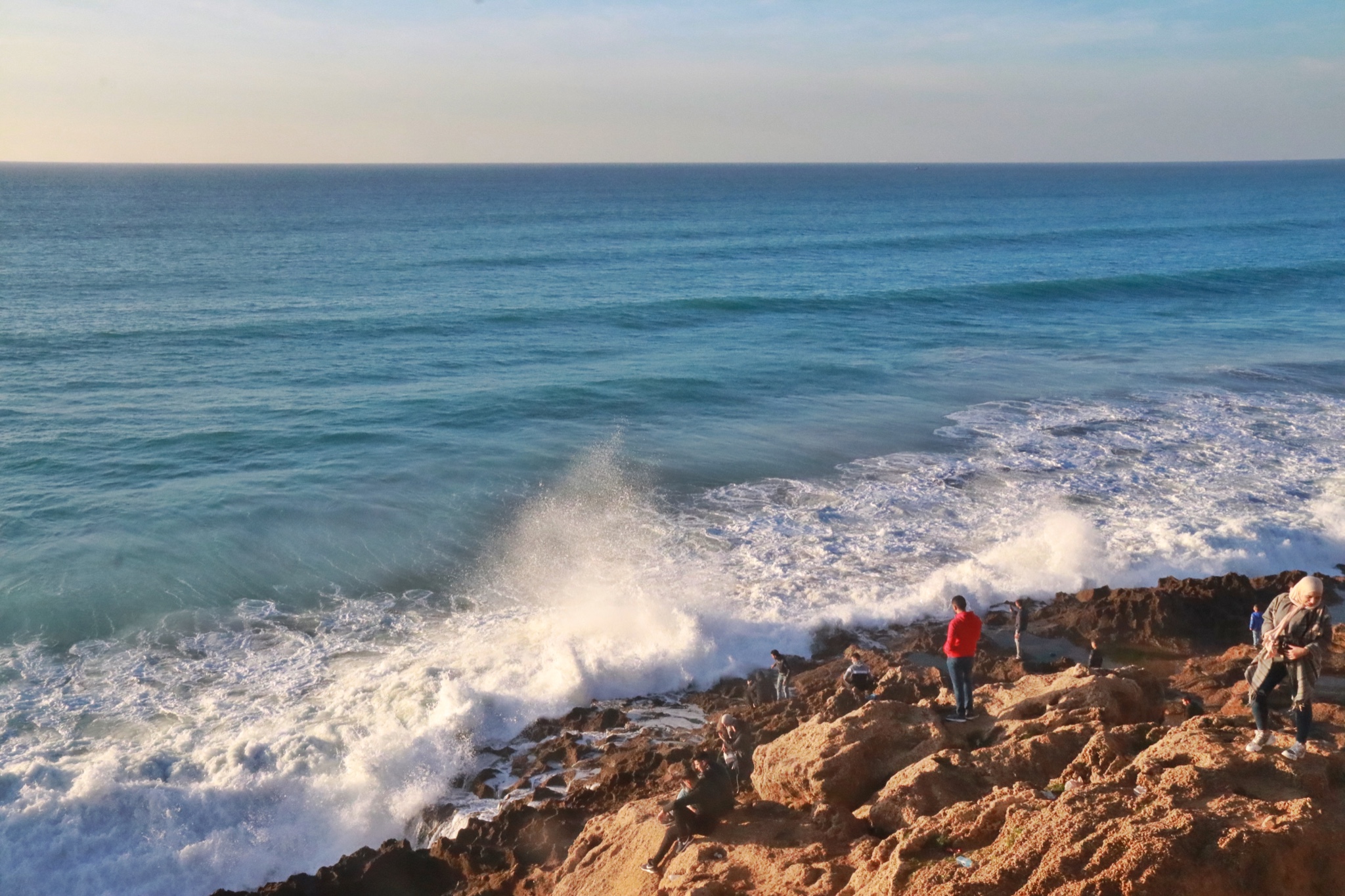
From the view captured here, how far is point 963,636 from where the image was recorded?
402 inches

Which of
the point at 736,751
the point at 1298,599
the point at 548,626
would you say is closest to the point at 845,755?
the point at 736,751

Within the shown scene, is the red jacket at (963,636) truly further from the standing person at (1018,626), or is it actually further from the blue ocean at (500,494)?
the blue ocean at (500,494)

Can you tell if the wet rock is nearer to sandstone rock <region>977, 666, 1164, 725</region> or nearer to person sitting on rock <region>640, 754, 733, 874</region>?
sandstone rock <region>977, 666, 1164, 725</region>

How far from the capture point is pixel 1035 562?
17109 millimetres

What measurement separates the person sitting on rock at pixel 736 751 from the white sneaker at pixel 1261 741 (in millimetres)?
4560

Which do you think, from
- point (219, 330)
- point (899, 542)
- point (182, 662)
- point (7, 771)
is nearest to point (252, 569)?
point (182, 662)

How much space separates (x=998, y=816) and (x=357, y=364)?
27.5m

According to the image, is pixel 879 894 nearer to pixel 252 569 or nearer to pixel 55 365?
pixel 252 569

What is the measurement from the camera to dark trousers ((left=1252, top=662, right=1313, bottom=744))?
7613 millimetres

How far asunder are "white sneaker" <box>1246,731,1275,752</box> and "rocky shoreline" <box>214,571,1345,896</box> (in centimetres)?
14

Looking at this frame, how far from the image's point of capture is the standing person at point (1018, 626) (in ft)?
45.9

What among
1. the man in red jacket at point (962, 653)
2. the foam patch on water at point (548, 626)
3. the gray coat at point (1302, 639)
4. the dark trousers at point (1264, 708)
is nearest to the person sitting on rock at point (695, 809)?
the man in red jacket at point (962, 653)

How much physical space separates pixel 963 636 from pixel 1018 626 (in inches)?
171

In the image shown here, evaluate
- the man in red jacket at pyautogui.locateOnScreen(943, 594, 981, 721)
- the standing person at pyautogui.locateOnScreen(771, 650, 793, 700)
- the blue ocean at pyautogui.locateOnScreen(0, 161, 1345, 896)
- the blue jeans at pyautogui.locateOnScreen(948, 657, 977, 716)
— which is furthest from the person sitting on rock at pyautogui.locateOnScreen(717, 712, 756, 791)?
the blue ocean at pyautogui.locateOnScreen(0, 161, 1345, 896)
